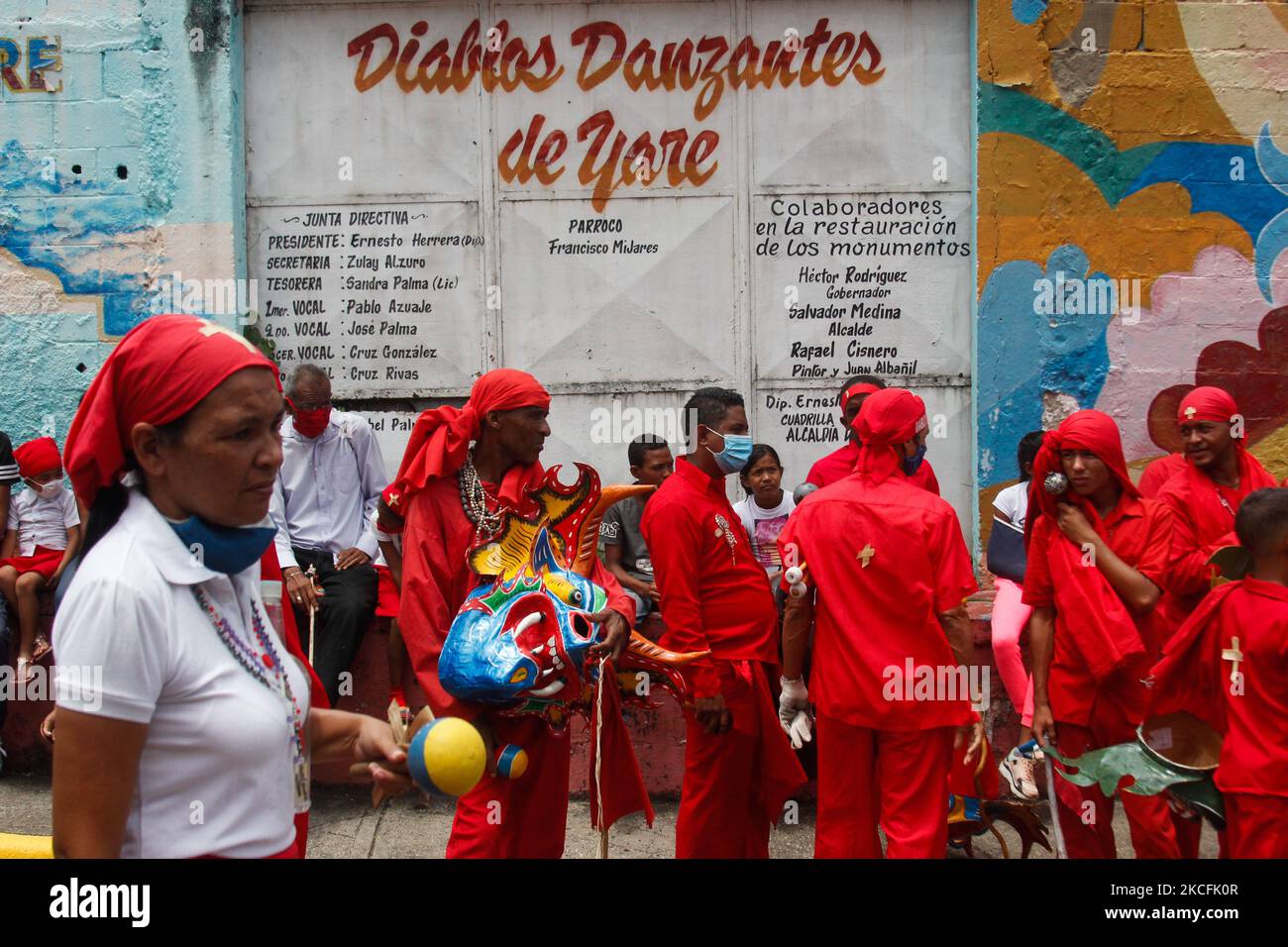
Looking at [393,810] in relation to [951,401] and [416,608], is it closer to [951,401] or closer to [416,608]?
[416,608]

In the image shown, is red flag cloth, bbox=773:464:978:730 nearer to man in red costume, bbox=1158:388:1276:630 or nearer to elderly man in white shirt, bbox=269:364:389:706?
man in red costume, bbox=1158:388:1276:630

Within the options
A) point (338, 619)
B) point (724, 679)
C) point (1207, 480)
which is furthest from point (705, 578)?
point (1207, 480)

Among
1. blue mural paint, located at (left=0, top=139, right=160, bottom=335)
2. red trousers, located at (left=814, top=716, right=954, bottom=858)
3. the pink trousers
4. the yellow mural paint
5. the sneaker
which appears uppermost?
blue mural paint, located at (left=0, top=139, right=160, bottom=335)

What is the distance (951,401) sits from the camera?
27.6 ft

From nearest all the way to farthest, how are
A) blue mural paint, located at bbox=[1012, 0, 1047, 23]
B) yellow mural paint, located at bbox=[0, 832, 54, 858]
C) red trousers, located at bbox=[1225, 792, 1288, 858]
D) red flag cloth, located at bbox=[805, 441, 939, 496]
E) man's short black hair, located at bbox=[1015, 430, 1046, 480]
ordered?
yellow mural paint, located at bbox=[0, 832, 54, 858], red trousers, located at bbox=[1225, 792, 1288, 858], red flag cloth, located at bbox=[805, 441, 939, 496], man's short black hair, located at bbox=[1015, 430, 1046, 480], blue mural paint, located at bbox=[1012, 0, 1047, 23]

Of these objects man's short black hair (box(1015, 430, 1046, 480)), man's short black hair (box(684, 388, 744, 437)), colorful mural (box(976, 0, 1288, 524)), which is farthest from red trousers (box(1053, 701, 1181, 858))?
colorful mural (box(976, 0, 1288, 524))

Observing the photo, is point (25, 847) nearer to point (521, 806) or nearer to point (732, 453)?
point (521, 806)

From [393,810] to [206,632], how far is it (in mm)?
4504

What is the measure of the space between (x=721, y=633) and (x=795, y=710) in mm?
481

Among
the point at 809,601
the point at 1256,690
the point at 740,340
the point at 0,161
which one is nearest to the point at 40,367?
the point at 0,161

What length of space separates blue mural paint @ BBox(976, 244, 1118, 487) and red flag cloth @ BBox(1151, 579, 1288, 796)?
146 inches

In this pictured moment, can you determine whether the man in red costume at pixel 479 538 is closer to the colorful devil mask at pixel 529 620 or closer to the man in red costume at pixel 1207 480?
the colorful devil mask at pixel 529 620

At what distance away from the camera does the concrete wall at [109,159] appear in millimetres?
8148

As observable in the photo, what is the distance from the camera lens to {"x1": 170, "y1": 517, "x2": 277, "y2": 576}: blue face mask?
7.63 ft
